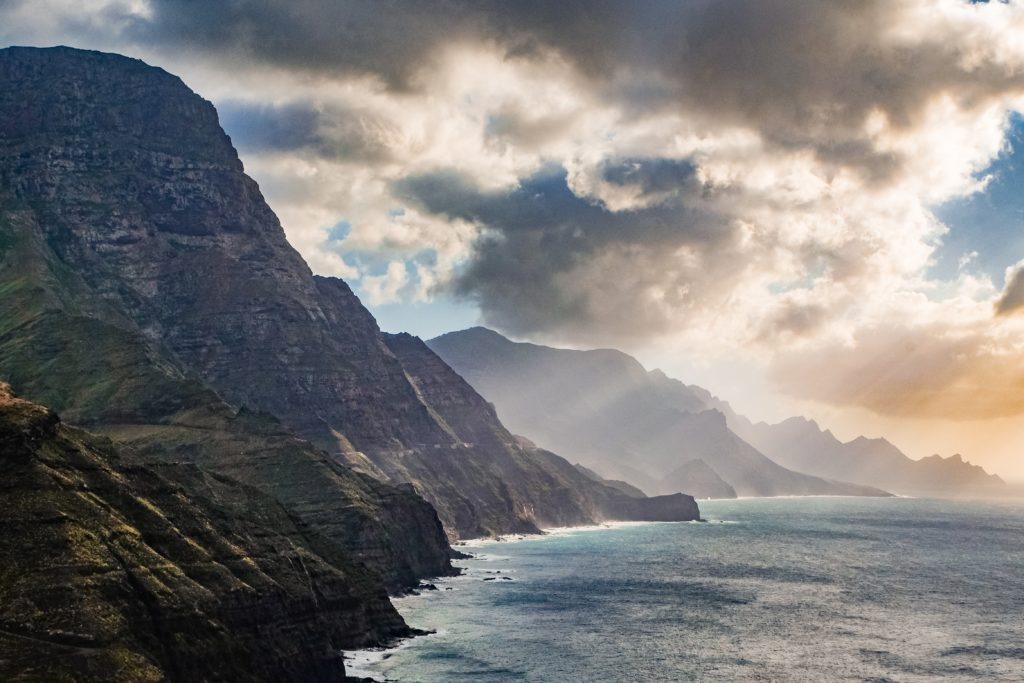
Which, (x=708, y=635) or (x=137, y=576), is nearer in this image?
(x=137, y=576)

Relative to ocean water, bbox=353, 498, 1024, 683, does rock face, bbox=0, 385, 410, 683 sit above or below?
above

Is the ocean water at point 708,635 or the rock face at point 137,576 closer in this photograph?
the rock face at point 137,576

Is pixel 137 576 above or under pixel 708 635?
above

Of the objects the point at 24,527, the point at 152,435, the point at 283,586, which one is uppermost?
the point at 152,435

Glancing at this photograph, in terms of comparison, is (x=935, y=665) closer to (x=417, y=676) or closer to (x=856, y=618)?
(x=856, y=618)

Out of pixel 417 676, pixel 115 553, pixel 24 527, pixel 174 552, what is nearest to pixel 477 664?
pixel 417 676

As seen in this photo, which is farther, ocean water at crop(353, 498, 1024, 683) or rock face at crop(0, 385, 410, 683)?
ocean water at crop(353, 498, 1024, 683)

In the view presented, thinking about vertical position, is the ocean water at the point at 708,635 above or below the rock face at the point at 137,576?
below

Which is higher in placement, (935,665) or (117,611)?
(117,611)
